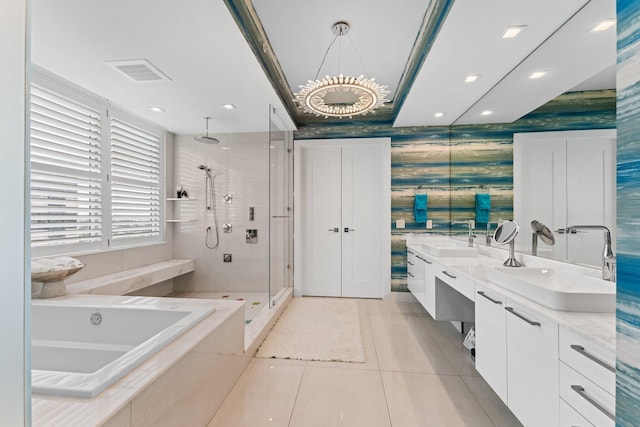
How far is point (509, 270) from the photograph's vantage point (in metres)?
1.82

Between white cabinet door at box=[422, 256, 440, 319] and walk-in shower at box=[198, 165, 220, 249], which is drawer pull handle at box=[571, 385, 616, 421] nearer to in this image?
white cabinet door at box=[422, 256, 440, 319]

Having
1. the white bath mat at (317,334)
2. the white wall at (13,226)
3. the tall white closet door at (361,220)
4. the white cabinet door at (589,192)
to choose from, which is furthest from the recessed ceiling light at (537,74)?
the white wall at (13,226)

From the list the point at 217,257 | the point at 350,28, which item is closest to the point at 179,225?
the point at 217,257

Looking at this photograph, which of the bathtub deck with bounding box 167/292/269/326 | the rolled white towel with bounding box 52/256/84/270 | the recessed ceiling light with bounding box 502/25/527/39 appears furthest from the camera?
the bathtub deck with bounding box 167/292/269/326

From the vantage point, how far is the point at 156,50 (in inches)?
82.9

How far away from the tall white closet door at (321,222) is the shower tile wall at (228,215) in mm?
586

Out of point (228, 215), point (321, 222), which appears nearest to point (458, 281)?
point (321, 222)

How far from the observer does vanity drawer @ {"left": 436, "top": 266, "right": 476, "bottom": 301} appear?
1.94 metres

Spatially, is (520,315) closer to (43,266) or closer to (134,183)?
(43,266)

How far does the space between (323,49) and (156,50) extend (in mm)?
1340

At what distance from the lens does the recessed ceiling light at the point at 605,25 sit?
57.0 inches

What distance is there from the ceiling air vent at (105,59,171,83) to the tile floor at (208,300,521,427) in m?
2.45

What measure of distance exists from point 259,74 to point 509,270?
2.35 m

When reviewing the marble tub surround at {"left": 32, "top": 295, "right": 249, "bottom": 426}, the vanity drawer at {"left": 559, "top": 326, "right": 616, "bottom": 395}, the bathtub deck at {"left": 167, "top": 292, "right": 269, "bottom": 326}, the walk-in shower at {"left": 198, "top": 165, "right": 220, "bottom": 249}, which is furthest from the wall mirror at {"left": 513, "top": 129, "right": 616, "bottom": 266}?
the walk-in shower at {"left": 198, "top": 165, "right": 220, "bottom": 249}
